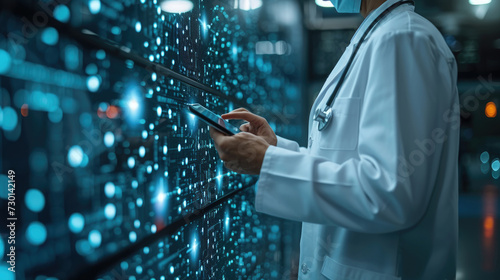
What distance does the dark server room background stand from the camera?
19.5 inches

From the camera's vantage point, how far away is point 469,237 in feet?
12.1

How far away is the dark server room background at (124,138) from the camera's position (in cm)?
50

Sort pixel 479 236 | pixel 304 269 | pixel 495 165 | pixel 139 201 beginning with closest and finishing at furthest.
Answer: pixel 139 201 < pixel 304 269 < pixel 479 236 < pixel 495 165

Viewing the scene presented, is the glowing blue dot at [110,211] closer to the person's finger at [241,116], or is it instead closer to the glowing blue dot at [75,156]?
the glowing blue dot at [75,156]

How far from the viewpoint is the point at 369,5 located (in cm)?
103

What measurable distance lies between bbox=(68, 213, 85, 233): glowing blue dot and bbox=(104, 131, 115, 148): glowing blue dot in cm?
13

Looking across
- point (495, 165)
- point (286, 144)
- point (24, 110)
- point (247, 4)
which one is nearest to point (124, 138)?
point (24, 110)

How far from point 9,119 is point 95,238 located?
25 centimetres

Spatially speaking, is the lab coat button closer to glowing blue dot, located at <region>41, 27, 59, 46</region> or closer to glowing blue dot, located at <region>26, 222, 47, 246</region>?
glowing blue dot, located at <region>26, 222, 47, 246</region>

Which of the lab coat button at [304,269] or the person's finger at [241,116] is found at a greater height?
the person's finger at [241,116]

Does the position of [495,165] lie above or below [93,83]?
below

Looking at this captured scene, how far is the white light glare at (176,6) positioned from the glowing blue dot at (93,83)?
1.11 ft

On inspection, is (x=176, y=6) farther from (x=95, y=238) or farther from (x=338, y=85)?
(x=95, y=238)

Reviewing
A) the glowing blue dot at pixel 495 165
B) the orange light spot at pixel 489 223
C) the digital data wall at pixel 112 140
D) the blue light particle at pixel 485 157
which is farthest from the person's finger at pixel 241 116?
the glowing blue dot at pixel 495 165
